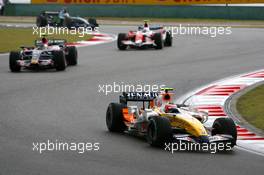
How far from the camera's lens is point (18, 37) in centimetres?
3744

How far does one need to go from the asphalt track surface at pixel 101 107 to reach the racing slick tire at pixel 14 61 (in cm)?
19

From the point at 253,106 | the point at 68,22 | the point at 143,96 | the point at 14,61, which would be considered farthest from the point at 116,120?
the point at 68,22

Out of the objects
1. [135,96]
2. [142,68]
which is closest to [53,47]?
[142,68]

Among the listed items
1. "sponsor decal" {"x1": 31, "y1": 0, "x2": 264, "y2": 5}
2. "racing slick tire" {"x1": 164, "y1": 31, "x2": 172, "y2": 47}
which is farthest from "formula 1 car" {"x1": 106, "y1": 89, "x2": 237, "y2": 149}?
"sponsor decal" {"x1": 31, "y1": 0, "x2": 264, "y2": 5}

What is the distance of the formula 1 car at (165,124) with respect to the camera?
497 inches

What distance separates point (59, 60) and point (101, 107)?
23.9ft

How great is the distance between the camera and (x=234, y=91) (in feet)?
66.5

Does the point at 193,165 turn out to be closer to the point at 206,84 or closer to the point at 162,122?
the point at 162,122

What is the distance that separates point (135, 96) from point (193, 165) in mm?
3471

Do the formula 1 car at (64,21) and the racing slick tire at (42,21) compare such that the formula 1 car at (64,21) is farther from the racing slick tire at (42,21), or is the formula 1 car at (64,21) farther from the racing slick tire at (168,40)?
the racing slick tire at (168,40)

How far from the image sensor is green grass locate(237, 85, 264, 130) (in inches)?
622

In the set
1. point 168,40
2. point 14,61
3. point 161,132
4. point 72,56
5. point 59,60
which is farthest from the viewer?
point 168,40

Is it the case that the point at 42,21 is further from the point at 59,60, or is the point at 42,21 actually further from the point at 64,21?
the point at 59,60

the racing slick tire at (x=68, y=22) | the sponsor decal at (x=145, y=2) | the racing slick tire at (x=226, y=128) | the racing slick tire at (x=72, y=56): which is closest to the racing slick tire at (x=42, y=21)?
the racing slick tire at (x=68, y=22)
